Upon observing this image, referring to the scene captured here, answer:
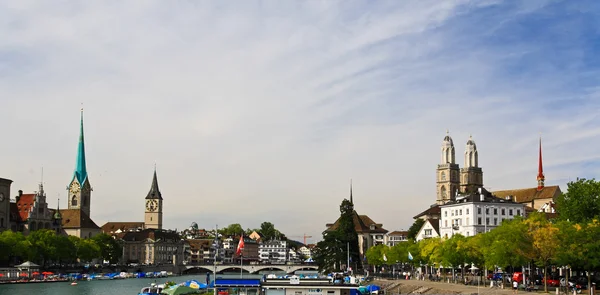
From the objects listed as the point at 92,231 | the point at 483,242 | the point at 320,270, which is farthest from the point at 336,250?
the point at 92,231

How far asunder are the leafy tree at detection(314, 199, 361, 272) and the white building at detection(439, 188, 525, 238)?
50.7ft

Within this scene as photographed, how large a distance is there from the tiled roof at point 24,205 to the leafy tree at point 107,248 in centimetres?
1546

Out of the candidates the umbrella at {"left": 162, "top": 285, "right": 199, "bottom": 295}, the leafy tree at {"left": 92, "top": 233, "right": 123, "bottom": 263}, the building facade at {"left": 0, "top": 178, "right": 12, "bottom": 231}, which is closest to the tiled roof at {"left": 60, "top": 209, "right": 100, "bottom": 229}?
the leafy tree at {"left": 92, "top": 233, "right": 123, "bottom": 263}

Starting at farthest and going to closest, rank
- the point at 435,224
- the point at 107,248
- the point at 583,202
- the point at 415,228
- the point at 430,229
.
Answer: the point at 107,248 < the point at 415,228 < the point at 435,224 < the point at 430,229 < the point at 583,202

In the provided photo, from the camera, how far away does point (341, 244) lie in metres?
119

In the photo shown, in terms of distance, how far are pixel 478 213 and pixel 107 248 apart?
93.6 metres

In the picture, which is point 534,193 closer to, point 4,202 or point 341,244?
point 341,244

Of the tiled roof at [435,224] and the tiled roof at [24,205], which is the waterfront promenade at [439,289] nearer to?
the tiled roof at [435,224]

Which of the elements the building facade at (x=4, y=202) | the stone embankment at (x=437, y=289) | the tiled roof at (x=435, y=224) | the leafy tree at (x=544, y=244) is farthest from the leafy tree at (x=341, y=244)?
the building facade at (x=4, y=202)

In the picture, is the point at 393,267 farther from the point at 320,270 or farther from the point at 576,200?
the point at 576,200

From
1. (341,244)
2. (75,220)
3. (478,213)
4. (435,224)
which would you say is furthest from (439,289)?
(75,220)

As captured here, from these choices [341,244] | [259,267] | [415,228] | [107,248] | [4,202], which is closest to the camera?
[341,244]

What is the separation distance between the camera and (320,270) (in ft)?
409

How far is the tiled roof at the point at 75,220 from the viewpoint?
612 ft
